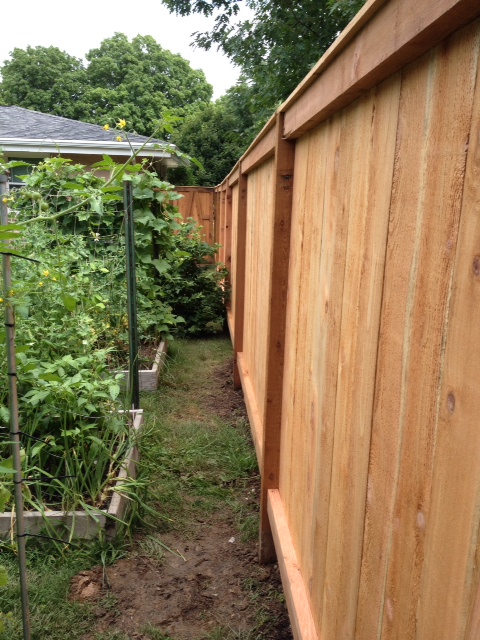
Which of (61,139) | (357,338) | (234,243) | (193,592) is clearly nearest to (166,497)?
(193,592)

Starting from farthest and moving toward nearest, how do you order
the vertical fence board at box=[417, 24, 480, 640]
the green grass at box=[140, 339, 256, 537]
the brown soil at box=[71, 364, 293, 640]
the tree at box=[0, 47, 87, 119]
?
the tree at box=[0, 47, 87, 119]
the green grass at box=[140, 339, 256, 537]
the brown soil at box=[71, 364, 293, 640]
the vertical fence board at box=[417, 24, 480, 640]

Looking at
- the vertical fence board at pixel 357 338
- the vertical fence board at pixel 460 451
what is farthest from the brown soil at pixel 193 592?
the vertical fence board at pixel 460 451

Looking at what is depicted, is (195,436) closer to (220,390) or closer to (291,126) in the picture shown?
(220,390)

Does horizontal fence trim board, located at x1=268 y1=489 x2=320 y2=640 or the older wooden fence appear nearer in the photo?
the older wooden fence

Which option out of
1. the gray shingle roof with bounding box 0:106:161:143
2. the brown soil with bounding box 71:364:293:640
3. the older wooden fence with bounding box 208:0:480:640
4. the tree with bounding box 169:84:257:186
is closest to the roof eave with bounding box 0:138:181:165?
the gray shingle roof with bounding box 0:106:161:143

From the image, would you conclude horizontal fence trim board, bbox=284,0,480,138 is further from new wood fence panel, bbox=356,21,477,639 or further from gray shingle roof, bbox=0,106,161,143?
gray shingle roof, bbox=0,106,161,143

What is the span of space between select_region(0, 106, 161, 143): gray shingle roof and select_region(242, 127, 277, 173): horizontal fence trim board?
513 centimetres

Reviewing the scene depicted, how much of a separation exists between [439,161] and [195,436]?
3.53 meters

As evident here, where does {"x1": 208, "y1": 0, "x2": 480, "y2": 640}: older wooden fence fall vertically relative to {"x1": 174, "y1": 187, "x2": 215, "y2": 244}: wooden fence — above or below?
below

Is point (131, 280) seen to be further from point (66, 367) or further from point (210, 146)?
point (210, 146)

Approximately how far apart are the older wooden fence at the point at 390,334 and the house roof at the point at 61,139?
20.9 feet

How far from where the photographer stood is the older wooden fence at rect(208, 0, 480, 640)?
2.46 feet

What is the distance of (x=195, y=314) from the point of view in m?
7.36

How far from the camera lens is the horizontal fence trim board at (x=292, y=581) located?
1710 mm
